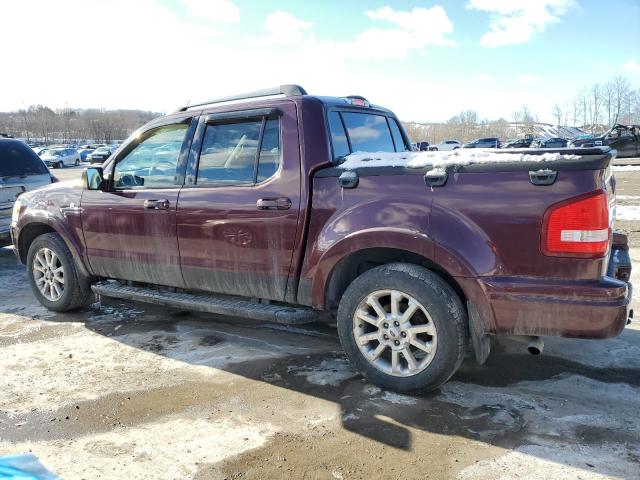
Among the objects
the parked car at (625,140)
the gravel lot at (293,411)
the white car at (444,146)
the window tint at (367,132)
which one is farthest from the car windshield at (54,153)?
the window tint at (367,132)

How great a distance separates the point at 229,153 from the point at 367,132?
1.16m

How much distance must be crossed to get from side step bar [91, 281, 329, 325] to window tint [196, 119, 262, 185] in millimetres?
937

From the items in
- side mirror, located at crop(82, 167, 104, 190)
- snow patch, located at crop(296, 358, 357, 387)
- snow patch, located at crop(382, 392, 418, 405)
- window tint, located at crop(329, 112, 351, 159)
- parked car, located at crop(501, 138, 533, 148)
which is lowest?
snow patch, located at crop(382, 392, 418, 405)

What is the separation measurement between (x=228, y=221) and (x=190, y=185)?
→ 526 mm

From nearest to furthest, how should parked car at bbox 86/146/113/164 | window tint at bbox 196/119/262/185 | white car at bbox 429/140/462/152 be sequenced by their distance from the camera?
window tint at bbox 196/119/262/185
parked car at bbox 86/146/113/164
white car at bbox 429/140/462/152

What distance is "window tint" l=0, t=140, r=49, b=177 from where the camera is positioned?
7.81 m

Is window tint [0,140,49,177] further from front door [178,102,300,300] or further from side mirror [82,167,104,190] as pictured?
front door [178,102,300,300]

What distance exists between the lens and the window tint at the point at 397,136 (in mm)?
4906

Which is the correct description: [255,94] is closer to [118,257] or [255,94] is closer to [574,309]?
[118,257]

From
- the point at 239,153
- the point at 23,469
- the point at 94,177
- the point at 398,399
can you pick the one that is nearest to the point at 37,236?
the point at 94,177

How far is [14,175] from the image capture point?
7.83m

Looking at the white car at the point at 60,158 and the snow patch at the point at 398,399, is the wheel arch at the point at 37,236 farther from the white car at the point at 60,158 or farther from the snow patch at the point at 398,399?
the white car at the point at 60,158

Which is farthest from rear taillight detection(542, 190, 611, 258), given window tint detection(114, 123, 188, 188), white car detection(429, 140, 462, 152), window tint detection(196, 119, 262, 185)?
window tint detection(114, 123, 188, 188)

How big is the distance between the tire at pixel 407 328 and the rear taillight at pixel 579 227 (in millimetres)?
683
